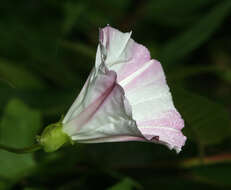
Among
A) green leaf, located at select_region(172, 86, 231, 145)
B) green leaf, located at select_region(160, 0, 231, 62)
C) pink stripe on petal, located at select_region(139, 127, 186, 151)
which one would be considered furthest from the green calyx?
green leaf, located at select_region(160, 0, 231, 62)

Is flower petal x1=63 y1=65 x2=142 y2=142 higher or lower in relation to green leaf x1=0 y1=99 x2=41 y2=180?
lower

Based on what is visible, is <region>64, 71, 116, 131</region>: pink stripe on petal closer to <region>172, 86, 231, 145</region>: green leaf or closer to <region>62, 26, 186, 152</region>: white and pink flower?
<region>62, 26, 186, 152</region>: white and pink flower

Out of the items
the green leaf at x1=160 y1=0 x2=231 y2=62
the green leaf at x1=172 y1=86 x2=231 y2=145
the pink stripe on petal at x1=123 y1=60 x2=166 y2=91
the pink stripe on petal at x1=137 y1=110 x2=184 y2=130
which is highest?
the green leaf at x1=160 y1=0 x2=231 y2=62

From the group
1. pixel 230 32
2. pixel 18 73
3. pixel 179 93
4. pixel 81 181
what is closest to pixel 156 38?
pixel 230 32

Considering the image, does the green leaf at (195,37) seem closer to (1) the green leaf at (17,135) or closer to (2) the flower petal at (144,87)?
(1) the green leaf at (17,135)

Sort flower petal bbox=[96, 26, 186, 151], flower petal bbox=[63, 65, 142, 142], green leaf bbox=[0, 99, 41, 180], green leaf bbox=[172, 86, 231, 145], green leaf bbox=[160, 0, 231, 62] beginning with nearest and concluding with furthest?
flower petal bbox=[63, 65, 142, 142], flower petal bbox=[96, 26, 186, 151], green leaf bbox=[172, 86, 231, 145], green leaf bbox=[0, 99, 41, 180], green leaf bbox=[160, 0, 231, 62]

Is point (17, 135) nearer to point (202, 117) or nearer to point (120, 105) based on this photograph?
point (202, 117)

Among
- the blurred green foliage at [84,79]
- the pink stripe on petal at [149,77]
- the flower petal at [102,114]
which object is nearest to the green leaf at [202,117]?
the blurred green foliage at [84,79]

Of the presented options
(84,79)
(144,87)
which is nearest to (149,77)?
(144,87)
